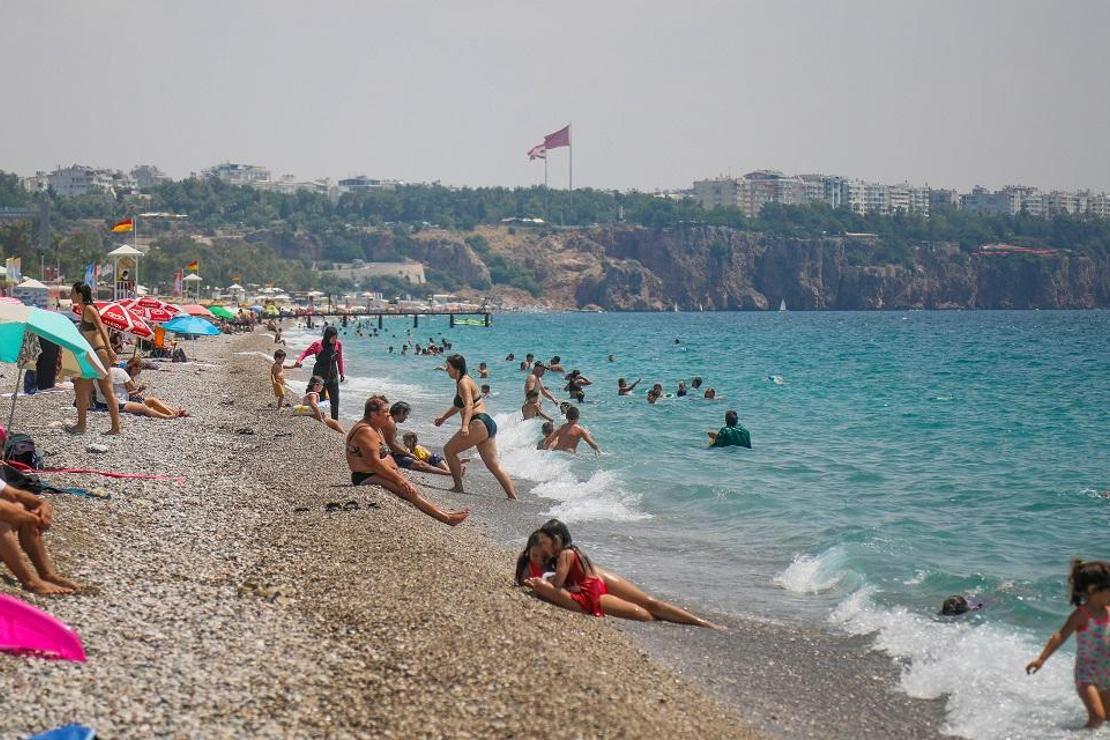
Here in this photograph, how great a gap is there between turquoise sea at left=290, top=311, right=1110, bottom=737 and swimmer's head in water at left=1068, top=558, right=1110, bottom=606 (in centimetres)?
69

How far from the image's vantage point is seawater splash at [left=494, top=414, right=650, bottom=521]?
13664mm

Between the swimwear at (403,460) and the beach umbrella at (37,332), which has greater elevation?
the beach umbrella at (37,332)

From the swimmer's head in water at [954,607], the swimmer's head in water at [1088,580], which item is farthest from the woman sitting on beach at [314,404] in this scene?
the swimmer's head in water at [1088,580]

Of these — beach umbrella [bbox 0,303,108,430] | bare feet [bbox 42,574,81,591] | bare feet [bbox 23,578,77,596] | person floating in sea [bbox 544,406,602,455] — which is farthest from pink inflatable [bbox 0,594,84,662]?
person floating in sea [bbox 544,406,602,455]

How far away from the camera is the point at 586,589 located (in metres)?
8.31

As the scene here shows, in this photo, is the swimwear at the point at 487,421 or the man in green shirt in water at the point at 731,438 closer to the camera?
the swimwear at the point at 487,421

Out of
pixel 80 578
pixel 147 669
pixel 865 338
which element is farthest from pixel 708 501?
pixel 865 338

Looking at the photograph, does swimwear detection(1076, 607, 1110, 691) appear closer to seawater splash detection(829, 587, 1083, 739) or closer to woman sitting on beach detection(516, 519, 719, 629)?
seawater splash detection(829, 587, 1083, 739)

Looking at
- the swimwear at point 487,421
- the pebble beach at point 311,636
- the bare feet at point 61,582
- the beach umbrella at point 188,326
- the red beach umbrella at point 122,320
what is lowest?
the pebble beach at point 311,636

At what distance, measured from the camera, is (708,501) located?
47.5 feet

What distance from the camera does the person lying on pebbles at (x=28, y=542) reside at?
6.69m

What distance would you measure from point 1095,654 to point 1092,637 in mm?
91

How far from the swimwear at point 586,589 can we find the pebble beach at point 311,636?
0.30 meters

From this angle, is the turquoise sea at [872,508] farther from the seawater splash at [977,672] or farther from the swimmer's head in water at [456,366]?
the swimmer's head in water at [456,366]
